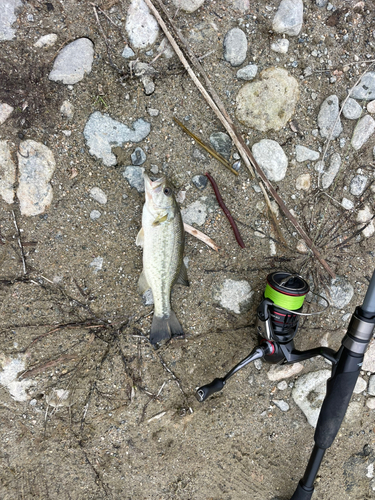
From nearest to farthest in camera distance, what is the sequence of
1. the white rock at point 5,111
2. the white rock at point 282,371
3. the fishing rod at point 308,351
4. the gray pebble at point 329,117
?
the fishing rod at point 308,351 < the white rock at point 5,111 < the gray pebble at point 329,117 < the white rock at point 282,371

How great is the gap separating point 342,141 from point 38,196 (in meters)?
2.89

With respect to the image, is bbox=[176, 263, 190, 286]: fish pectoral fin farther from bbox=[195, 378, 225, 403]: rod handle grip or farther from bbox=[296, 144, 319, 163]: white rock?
bbox=[296, 144, 319, 163]: white rock

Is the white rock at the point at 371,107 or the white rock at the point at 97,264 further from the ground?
the white rock at the point at 371,107

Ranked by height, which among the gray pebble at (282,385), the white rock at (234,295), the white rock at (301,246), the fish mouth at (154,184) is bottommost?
the gray pebble at (282,385)

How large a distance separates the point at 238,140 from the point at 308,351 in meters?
1.98

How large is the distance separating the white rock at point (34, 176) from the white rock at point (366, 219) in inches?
117

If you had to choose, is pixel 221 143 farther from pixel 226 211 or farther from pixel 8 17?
pixel 8 17

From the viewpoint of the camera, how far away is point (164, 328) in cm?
297

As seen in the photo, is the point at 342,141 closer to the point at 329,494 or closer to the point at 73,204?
the point at 73,204

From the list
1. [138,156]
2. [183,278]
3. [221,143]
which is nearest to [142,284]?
[183,278]

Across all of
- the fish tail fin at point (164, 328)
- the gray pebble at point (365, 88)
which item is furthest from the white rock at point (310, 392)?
the gray pebble at point (365, 88)

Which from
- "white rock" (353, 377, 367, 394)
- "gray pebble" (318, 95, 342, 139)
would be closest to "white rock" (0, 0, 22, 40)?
"gray pebble" (318, 95, 342, 139)

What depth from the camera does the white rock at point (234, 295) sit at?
309 cm

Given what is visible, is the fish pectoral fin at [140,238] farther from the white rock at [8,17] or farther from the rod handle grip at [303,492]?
the rod handle grip at [303,492]
